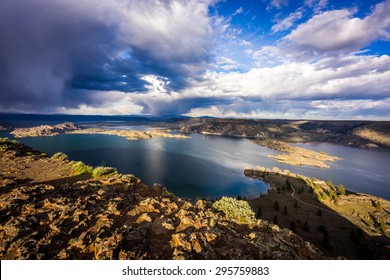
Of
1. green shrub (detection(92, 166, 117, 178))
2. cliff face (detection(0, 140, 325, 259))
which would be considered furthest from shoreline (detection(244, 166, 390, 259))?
green shrub (detection(92, 166, 117, 178))

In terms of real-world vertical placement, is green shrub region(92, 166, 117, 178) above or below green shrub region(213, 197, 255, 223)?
above

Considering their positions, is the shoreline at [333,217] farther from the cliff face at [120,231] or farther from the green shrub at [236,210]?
the cliff face at [120,231]

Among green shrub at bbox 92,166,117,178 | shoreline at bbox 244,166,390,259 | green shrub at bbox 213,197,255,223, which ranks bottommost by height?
shoreline at bbox 244,166,390,259

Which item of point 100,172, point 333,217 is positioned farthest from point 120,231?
point 333,217

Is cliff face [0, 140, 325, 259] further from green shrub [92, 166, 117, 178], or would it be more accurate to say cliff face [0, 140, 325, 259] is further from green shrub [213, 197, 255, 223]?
green shrub [92, 166, 117, 178]
